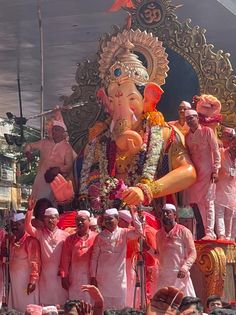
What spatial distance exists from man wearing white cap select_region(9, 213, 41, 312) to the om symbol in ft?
9.29

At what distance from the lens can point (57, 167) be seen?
40.3ft

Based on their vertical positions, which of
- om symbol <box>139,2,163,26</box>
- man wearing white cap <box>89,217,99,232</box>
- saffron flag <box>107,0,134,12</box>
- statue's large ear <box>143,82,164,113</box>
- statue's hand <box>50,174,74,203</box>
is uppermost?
saffron flag <box>107,0,134,12</box>

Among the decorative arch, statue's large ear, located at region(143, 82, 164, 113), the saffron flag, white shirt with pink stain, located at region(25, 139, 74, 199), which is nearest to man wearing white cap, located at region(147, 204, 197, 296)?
statue's large ear, located at region(143, 82, 164, 113)

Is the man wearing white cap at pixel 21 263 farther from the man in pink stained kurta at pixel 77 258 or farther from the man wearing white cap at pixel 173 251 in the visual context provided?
the man wearing white cap at pixel 173 251

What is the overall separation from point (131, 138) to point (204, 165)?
0.80m

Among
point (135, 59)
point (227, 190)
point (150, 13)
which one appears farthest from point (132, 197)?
point (150, 13)

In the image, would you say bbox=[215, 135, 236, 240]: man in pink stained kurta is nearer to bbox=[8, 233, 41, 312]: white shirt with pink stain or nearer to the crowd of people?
the crowd of people

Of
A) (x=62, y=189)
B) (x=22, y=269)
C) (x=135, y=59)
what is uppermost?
(x=135, y=59)

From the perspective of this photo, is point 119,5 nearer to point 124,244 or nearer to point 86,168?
point 86,168

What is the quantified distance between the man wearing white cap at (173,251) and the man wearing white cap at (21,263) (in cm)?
120

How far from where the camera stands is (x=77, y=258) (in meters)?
10.4

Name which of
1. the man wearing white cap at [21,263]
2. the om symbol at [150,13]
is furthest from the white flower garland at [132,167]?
the om symbol at [150,13]

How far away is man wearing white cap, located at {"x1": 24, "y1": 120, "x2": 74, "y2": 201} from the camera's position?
12273 millimetres

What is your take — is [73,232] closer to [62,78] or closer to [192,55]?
[192,55]
